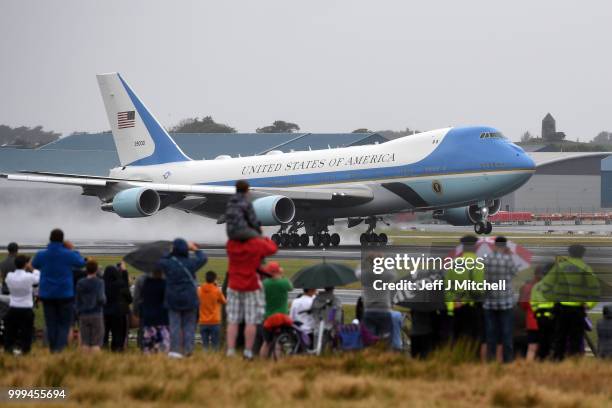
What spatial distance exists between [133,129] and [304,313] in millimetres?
41851

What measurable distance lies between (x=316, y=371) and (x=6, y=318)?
5.27m

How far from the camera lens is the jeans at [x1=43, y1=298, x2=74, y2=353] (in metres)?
16.4

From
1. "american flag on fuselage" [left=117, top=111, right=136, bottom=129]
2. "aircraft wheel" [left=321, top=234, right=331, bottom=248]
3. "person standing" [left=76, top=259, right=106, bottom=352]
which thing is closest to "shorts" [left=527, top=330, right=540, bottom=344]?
"person standing" [left=76, top=259, right=106, bottom=352]

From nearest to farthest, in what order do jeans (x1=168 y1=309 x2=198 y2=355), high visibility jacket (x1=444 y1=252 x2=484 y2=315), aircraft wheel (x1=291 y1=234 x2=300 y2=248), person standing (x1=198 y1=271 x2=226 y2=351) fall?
1. high visibility jacket (x1=444 y1=252 x2=484 y2=315)
2. jeans (x1=168 y1=309 x2=198 y2=355)
3. person standing (x1=198 y1=271 x2=226 y2=351)
4. aircraft wheel (x1=291 y1=234 x2=300 y2=248)

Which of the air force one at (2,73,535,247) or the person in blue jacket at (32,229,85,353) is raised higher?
the air force one at (2,73,535,247)

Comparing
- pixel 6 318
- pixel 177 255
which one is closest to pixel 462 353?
pixel 177 255

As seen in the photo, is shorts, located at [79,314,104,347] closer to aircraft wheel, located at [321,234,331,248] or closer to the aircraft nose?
the aircraft nose

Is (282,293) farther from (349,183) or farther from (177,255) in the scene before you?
(349,183)

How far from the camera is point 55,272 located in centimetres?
1623

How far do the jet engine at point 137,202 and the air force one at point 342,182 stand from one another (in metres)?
0.04

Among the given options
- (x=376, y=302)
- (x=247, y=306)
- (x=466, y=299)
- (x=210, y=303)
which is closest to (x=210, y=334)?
(x=210, y=303)

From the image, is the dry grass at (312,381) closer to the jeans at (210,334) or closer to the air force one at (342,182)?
the jeans at (210,334)

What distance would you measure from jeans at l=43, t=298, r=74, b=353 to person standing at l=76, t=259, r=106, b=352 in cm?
47

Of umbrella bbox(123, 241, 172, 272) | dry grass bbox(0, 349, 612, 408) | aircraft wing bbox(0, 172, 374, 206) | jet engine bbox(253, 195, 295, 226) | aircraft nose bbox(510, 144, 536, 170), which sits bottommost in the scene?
dry grass bbox(0, 349, 612, 408)
